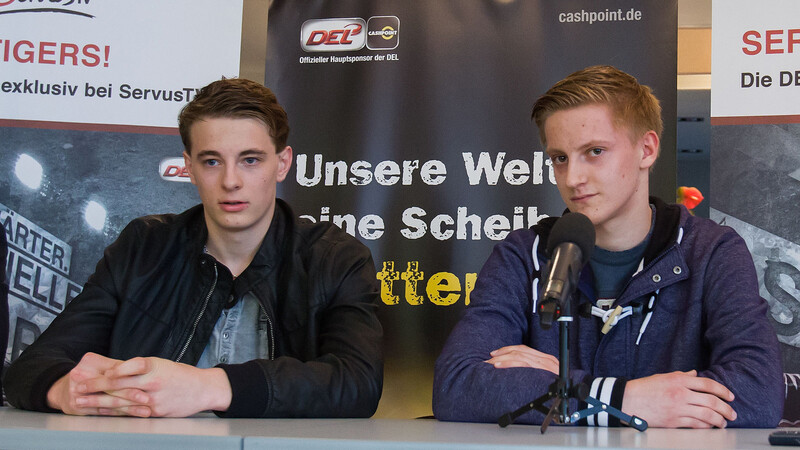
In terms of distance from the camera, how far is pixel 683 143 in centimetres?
409

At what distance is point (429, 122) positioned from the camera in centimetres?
329

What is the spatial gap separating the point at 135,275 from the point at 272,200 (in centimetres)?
44

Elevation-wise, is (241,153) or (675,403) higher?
(241,153)

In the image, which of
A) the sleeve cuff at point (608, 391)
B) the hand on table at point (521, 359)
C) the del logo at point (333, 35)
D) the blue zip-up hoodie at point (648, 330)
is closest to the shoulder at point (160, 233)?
the blue zip-up hoodie at point (648, 330)

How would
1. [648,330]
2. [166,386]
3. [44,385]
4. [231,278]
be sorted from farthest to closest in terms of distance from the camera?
[231,278] → [648,330] → [44,385] → [166,386]

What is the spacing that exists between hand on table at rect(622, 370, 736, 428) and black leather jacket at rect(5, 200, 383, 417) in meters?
0.66

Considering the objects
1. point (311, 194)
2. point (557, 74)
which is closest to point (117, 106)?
point (311, 194)

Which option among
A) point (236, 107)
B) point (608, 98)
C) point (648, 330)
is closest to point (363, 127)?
point (236, 107)

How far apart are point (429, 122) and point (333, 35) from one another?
1.77 ft

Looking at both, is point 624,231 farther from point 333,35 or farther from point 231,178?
point 333,35

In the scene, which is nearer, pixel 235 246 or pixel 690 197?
pixel 235 246

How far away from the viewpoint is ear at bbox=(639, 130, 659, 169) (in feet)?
7.54

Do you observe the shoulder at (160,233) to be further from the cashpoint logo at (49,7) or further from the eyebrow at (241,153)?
the cashpoint logo at (49,7)

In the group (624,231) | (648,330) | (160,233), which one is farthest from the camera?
(160,233)
